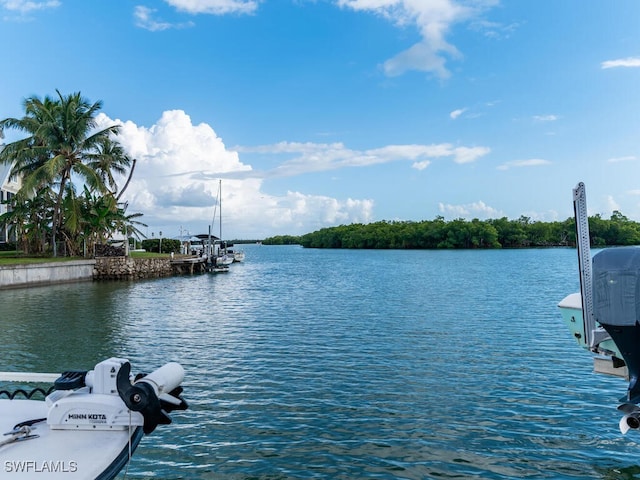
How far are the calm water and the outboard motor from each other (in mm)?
1668

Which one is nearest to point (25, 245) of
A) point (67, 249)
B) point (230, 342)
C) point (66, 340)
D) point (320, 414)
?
point (67, 249)

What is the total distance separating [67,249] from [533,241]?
132 metres

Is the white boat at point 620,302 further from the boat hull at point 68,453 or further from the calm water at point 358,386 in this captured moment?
the boat hull at point 68,453

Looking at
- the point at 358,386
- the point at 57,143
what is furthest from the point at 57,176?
the point at 358,386

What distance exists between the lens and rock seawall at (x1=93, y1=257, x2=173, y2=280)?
122ft

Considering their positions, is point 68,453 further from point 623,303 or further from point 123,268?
point 123,268

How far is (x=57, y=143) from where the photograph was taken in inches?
1371

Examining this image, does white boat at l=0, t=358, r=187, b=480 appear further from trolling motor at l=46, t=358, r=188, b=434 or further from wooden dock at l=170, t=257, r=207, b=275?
wooden dock at l=170, t=257, r=207, b=275

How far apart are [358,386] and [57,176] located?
115ft

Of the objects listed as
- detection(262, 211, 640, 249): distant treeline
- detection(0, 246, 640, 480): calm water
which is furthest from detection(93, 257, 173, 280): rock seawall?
detection(262, 211, 640, 249): distant treeline

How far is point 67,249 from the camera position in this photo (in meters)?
38.0

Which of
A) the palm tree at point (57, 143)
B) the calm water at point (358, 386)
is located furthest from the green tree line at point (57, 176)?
the calm water at point (358, 386)

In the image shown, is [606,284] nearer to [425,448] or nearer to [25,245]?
[425,448]

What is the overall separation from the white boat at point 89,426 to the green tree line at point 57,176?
32446 millimetres
